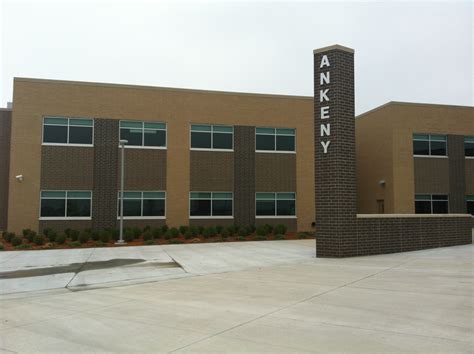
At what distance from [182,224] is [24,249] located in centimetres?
886

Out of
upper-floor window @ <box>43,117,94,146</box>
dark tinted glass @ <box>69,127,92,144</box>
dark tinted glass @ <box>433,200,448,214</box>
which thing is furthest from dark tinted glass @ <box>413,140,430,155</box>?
dark tinted glass @ <box>69,127,92,144</box>

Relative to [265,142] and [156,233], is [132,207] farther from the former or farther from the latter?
[265,142]

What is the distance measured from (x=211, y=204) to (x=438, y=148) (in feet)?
54.0

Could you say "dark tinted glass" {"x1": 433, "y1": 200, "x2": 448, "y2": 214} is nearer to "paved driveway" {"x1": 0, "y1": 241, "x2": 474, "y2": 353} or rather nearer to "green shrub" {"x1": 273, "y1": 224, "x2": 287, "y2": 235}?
"green shrub" {"x1": 273, "y1": 224, "x2": 287, "y2": 235}

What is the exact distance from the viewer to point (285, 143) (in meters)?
27.5

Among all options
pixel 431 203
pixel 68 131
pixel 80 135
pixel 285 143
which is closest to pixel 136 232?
pixel 80 135

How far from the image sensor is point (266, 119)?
2720 centimetres

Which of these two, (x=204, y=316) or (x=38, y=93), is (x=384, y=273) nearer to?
(x=204, y=316)

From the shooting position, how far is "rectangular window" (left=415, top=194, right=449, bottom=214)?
1151 inches

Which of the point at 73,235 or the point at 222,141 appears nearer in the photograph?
the point at 73,235

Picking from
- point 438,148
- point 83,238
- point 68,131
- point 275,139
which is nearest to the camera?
point 83,238

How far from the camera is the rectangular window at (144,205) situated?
24812 mm

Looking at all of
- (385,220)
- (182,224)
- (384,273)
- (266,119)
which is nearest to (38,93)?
(182,224)

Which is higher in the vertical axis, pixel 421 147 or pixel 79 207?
pixel 421 147
